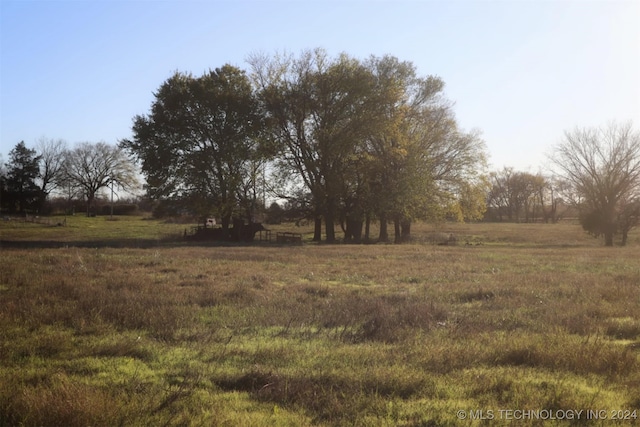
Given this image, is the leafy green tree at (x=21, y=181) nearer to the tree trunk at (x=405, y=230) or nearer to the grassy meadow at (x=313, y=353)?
the tree trunk at (x=405, y=230)

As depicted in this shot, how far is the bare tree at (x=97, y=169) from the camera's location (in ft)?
320

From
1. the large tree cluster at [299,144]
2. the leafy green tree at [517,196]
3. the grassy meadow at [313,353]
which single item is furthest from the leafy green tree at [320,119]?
the leafy green tree at [517,196]

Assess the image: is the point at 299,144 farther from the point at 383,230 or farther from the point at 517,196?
the point at 517,196

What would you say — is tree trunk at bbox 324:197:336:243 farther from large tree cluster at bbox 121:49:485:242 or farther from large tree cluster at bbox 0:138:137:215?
large tree cluster at bbox 0:138:137:215

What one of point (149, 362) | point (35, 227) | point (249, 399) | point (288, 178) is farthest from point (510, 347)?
point (35, 227)

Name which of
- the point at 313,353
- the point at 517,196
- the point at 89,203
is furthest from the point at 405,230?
the point at 517,196

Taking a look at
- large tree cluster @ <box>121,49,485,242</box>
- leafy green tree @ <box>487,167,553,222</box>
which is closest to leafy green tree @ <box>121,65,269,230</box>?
large tree cluster @ <box>121,49,485,242</box>

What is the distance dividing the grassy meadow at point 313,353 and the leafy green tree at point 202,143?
3136 centimetres

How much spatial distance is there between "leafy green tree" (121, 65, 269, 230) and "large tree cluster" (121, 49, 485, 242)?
0.29ft

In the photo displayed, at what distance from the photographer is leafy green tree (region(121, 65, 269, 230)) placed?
1850 inches

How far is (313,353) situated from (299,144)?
3999 centimetres

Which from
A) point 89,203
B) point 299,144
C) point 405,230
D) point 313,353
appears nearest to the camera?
point 313,353

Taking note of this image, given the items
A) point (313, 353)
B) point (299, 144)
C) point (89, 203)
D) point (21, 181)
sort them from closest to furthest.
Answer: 1. point (313, 353)
2. point (299, 144)
3. point (21, 181)
4. point (89, 203)

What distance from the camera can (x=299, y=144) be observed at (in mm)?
47312
